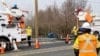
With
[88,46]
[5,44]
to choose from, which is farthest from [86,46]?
[5,44]

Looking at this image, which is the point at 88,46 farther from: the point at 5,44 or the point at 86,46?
the point at 5,44

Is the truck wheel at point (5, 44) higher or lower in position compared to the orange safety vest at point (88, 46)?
lower

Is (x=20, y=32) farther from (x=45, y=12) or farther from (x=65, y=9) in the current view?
(x=45, y=12)

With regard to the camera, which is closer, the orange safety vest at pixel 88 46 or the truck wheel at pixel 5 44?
the orange safety vest at pixel 88 46

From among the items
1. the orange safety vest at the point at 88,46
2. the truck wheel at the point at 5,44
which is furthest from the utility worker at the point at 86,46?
the truck wheel at the point at 5,44

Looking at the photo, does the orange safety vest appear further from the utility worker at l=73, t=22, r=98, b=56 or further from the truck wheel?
the truck wheel

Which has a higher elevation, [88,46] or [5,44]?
[88,46]

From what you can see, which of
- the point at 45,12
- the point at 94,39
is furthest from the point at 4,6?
the point at 45,12

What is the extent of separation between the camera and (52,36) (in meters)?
46.4

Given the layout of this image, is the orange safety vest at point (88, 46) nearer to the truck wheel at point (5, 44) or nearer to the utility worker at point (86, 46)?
the utility worker at point (86, 46)

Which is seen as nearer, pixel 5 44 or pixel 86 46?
pixel 86 46

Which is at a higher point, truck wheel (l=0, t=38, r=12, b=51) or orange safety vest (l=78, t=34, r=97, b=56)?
orange safety vest (l=78, t=34, r=97, b=56)

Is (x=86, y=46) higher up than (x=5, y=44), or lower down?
higher up

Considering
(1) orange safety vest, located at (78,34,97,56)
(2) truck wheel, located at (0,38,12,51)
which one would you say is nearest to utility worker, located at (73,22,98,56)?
(1) orange safety vest, located at (78,34,97,56)
